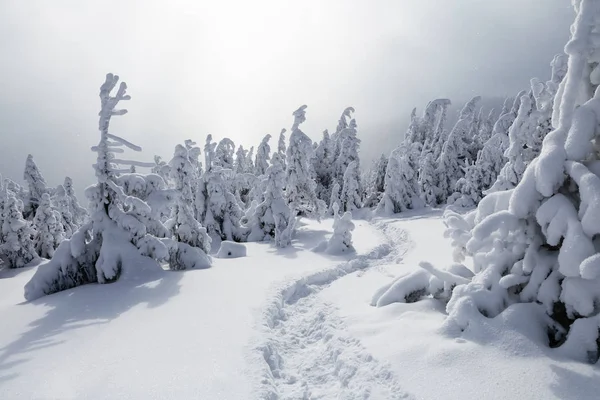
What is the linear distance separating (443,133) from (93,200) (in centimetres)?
4498

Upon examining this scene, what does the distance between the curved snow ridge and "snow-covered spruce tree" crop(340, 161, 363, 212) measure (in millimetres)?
33390

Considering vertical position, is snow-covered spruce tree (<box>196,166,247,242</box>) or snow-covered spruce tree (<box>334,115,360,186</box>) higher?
snow-covered spruce tree (<box>334,115,360,186</box>)

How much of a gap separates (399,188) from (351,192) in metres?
6.96

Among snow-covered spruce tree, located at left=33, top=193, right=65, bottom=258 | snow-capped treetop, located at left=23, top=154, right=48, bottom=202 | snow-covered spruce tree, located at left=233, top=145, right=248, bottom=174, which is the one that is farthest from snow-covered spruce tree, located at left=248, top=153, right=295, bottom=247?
snow-covered spruce tree, located at left=233, top=145, right=248, bottom=174

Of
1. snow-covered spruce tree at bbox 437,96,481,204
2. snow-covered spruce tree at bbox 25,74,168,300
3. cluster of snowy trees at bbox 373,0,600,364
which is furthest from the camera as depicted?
snow-covered spruce tree at bbox 437,96,481,204

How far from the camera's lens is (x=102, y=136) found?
13.2m

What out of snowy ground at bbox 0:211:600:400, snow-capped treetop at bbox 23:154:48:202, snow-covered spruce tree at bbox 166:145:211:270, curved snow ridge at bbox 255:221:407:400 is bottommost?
curved snow ridge at bbox 255:221:407:400

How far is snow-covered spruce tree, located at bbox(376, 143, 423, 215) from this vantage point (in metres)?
38.2

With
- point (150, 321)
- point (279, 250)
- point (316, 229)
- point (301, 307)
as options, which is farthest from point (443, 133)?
point (150, 321)

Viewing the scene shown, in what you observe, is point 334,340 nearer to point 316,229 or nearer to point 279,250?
point 279,250

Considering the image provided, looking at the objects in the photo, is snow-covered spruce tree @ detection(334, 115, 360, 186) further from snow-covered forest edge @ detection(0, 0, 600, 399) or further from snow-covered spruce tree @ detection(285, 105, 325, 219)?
snow-covered spruce tree @ detection(285, 105, 325, 219)

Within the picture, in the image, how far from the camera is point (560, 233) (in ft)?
17.5

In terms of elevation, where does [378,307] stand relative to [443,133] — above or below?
below

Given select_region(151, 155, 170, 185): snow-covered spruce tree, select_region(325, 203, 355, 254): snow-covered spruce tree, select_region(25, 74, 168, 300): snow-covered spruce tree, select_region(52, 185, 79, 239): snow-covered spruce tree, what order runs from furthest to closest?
select_region(52, 185, 79, 239): snow-covered spruce tree
select_region(151, 155, 170, 185): snow-covered spruce tree
select_region(325, 203, 355, 254): snow-covered spruce tree
select_region(25, 74, 168, 300): snow-covered spruce tree
